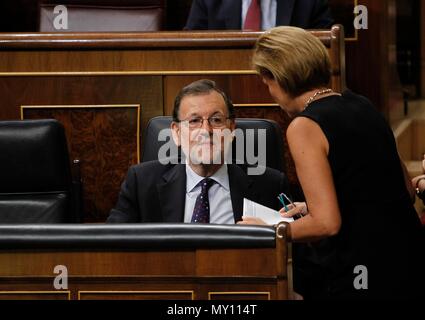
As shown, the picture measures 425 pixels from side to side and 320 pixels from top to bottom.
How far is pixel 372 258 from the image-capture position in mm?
1802

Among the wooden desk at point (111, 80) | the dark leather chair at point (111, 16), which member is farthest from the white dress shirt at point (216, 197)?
the dark leather chair at point (111, 16)

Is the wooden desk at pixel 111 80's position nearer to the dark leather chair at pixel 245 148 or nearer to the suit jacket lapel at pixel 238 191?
the dark leather chair at pixel 245 148

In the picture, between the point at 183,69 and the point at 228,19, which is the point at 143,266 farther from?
the point at 228,19

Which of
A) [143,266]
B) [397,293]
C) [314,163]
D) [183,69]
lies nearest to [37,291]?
[143,266]

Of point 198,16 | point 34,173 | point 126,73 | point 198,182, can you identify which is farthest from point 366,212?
point 198,16

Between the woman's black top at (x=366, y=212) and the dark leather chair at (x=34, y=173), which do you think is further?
the dark leather chair at (x=34, y=173)

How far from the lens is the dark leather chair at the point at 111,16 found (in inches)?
146

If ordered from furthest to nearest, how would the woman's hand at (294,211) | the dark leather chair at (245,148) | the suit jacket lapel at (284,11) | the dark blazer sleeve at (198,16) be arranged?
the dark blazer sleeve at (198,16) → the suit jacket lapel at (284,11) → the dark leather chair at (245,148) → the woman's hand at (294,211)

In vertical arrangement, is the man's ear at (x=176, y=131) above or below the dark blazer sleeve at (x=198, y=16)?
below

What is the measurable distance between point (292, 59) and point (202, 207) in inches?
18.2

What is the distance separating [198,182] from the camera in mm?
2098

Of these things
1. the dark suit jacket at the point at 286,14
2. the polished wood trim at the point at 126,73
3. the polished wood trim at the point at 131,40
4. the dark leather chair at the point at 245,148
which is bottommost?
the dark leather chair at the point at 245,148

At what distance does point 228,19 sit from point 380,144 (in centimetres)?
140

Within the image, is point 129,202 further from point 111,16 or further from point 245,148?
point 111,16
